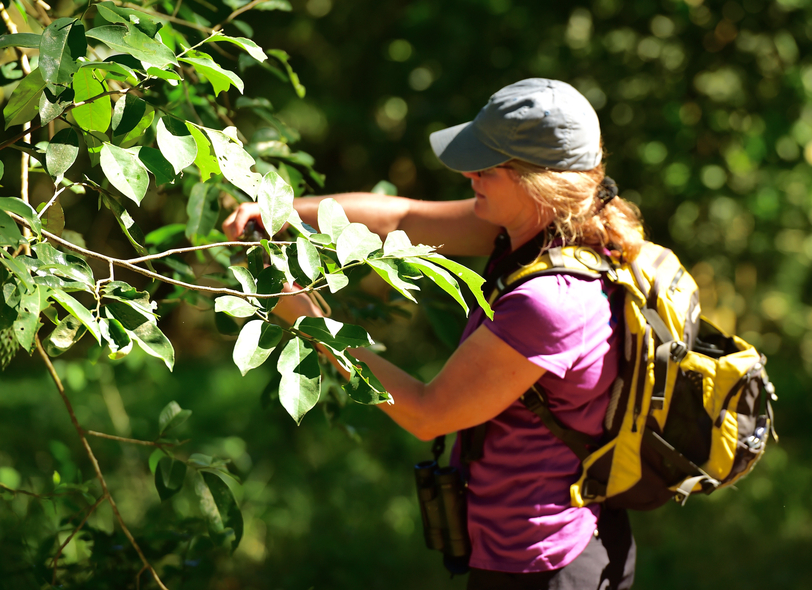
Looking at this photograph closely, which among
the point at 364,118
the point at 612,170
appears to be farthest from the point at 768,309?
the point at 364,118

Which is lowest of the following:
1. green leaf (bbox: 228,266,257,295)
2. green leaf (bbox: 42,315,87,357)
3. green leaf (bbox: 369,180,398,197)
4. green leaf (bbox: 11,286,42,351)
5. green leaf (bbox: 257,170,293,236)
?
green leaf (bbox: 369,180,398,197)

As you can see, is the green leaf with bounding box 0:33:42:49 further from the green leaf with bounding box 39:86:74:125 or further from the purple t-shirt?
the purple t-shirt

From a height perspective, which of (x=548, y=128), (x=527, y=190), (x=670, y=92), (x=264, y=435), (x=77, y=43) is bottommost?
(x=264, y=435)

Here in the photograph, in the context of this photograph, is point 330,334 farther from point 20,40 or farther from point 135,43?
point 20,40

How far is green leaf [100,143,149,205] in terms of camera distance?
0.98 meters

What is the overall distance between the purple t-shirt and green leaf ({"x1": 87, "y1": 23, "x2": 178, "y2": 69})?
2.51 feet

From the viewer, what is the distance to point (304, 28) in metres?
5.48

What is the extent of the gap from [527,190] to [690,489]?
0.68 meters

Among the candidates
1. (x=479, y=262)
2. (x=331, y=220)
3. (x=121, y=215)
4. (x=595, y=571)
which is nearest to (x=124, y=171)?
(x=121, y=215)

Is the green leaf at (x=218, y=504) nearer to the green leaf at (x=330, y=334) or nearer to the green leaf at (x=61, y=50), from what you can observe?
the green leaf at (x=330, y=334)

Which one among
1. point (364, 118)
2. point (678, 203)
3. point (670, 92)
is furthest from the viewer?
point (364, 118)

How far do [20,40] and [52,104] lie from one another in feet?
0.28

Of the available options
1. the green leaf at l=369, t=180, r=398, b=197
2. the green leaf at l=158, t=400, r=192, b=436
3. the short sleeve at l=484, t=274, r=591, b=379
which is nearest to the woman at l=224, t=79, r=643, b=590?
the short sleeve at l=484, t=274, r=591, b=379

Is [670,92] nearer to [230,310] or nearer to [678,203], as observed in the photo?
[678,203]
